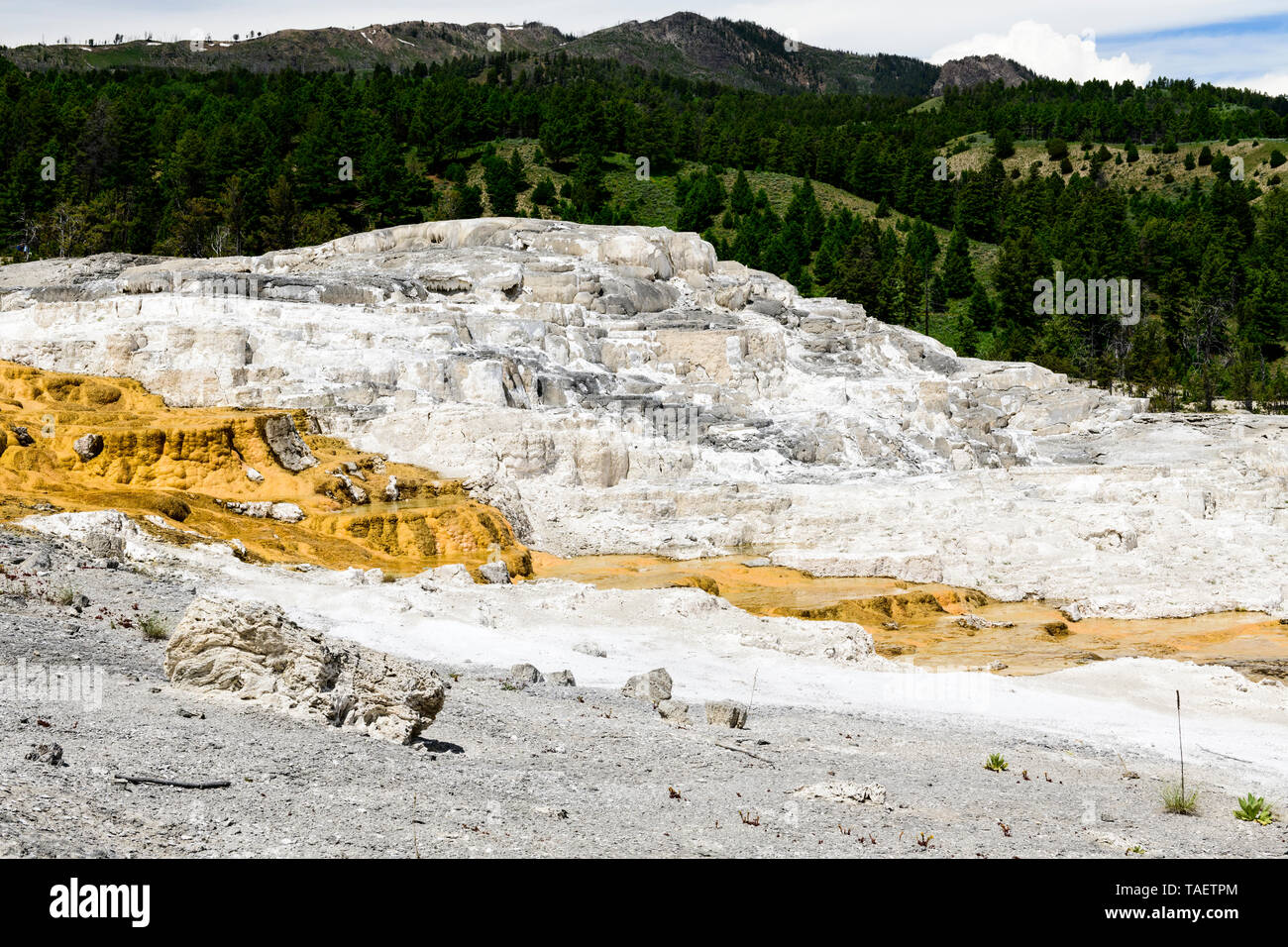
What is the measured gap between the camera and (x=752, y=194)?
93250mm

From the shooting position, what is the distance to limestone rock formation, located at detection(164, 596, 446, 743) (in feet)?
35.0

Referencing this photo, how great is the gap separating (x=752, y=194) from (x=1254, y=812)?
284ft

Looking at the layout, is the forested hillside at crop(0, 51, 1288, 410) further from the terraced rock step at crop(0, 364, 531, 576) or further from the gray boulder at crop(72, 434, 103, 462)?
the gray boulder at crop(72, 434, 103, 462)

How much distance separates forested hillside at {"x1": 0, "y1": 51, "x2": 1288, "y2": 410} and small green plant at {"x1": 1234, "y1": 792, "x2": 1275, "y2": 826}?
192ft

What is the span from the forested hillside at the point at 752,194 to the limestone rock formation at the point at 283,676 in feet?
196

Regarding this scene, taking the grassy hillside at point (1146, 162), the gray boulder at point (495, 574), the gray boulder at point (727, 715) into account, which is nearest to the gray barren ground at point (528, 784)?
the gray boulder at point (727, 715)

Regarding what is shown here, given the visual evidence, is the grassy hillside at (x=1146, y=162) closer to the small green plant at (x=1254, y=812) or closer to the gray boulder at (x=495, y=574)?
the gray boulder at (x=495, y=574)

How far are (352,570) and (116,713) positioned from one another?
11.7 meters

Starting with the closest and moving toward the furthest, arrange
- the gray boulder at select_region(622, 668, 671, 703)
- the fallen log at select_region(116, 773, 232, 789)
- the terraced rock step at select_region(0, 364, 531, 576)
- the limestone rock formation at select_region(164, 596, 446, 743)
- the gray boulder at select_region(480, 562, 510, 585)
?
the fallen log at select_region(116, 773, 232, 789), the limestone rock formation at select_region(164, 596, 446, 743), the gray boulder at select_region(622, 668, 671, 703), the gray boulder at select_region(480, 562, 510, 585), the terraced rock step at select_region(0, 364, 531, 576)

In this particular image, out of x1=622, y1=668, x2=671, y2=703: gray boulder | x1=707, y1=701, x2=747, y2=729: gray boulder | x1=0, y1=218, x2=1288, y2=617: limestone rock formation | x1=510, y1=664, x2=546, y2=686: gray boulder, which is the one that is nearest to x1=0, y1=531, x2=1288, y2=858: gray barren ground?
x1=707, y1=701, x2=747, y2=729: gray boulder

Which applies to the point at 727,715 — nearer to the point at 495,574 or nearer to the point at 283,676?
the point at 283,676

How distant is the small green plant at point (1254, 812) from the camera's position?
10.7 m
